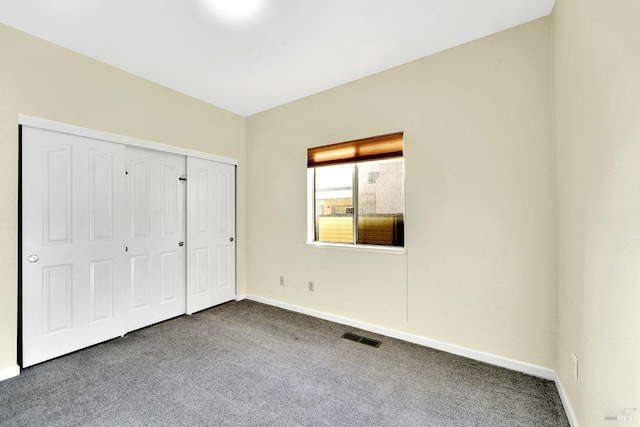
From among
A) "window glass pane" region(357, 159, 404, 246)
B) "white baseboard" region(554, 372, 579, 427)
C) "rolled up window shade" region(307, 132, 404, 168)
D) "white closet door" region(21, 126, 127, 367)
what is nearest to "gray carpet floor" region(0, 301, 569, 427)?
"white baseboard" region(554, 372, 579, 427)

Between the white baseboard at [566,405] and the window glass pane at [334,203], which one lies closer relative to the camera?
the white baseboard at [566,405]

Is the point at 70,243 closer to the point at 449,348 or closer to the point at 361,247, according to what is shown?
the point at 361,247

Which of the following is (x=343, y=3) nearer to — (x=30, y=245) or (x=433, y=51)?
(x=433, y=51)

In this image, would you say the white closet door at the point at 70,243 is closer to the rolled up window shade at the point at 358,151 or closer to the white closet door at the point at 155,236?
the white closet door at the point at 155,236

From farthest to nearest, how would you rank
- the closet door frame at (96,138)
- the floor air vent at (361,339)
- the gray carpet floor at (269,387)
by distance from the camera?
1. the floor air vent at (361,339)
2. the closet door frame at (96,138)
3. the gray carpet floor at (269,387)

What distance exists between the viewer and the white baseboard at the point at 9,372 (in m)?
2.13

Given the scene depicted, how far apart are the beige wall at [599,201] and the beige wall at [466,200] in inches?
9.1

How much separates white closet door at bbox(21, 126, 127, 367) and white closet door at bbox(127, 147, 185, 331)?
14 centimetres

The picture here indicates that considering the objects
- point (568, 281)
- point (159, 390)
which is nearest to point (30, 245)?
point (159, 390)

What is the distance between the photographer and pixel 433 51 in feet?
8.52

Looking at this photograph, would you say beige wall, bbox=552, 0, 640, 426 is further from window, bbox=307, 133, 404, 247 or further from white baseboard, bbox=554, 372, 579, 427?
window, bbox=307, 133, 404, 247

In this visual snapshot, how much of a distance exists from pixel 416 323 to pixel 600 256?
171cm

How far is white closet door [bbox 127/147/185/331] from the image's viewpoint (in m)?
3.05

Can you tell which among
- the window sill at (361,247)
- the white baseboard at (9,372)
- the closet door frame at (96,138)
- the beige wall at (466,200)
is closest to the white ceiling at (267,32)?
the beige wall at (466,200)
